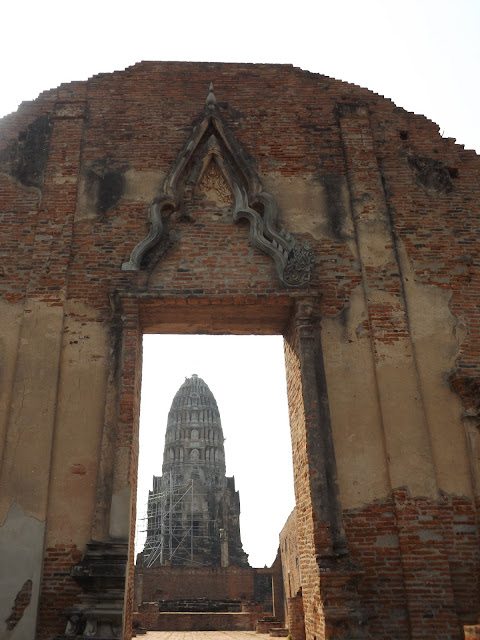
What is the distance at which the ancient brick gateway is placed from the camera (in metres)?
6.38

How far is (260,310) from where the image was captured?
800 cm

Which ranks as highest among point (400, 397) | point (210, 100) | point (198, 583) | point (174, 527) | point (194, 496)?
point (210, 100)

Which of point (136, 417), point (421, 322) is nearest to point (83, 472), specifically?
point (136, 417)

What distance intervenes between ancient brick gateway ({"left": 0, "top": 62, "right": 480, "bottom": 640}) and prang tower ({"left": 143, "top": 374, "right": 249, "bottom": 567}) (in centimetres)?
2795

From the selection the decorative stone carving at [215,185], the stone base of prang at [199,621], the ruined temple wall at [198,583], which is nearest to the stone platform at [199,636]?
the stone base of prang at [199,621]

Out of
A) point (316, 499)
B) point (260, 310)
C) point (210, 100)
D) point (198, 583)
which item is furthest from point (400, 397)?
point (198, 583)

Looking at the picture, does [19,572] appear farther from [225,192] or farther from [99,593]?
[225,192]

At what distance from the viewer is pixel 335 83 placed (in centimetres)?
993

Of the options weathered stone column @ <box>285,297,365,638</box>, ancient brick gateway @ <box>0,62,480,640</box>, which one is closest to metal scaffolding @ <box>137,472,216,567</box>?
weathered stone column @ <box>285,297,365,638</box>

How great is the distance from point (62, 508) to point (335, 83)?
7993 millimetres

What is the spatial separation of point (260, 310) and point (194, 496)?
106 feet

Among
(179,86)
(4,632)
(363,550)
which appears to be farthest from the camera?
(179,86)

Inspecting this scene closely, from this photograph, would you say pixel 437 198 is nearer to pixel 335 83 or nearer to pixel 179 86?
pixel 335 83

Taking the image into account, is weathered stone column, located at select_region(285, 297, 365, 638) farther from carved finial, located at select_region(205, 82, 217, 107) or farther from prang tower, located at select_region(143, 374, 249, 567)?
prang tower, located at select_region(143, 374, 249, 567)
